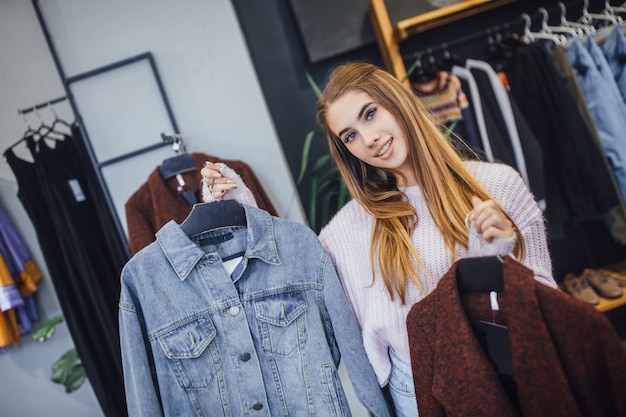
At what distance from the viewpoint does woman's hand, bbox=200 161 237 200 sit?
990 millimetres

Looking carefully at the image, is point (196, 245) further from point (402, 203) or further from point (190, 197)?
point (402, 203)

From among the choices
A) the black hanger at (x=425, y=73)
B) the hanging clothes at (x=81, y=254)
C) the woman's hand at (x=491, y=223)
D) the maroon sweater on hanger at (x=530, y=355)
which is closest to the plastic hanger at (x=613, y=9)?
the black hanger at (x=425, y=73)

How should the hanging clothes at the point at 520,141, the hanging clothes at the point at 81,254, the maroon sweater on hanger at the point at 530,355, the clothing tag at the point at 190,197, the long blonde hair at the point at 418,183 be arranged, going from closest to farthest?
the maroon sweater on hanger at the point at 530,355
the long blonde hair at the point at 418,183
the clothing tag at the point at 190,197
the hanging clothes at the point at 81,254
the hanging clothes at the point at 520,141

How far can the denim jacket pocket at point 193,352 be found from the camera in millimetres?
969

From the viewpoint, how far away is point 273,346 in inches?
40.3

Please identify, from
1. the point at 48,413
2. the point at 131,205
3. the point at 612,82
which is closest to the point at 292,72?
the point at 131,205

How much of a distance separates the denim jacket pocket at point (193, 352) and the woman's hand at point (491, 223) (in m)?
0.69

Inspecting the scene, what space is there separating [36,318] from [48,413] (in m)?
0.58

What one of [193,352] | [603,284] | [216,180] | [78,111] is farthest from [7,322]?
[603,284]

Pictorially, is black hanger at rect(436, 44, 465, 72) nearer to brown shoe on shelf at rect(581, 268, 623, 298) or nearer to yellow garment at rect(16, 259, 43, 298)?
brown shoe on shelf at rect(581, 268, 623, 298)

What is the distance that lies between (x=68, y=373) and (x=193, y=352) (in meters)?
1.32

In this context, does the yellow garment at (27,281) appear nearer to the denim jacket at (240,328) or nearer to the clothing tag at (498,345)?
the denim jacket at (240,328)

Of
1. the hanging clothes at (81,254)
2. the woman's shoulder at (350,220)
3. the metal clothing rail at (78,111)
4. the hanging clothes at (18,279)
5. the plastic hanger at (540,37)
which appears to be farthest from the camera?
the plastic hanger at (540,37)

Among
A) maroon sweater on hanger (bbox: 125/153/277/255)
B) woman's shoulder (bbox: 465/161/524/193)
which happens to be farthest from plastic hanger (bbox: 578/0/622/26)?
maroon sweater on hanger (bbox: 125/153/277/255)
